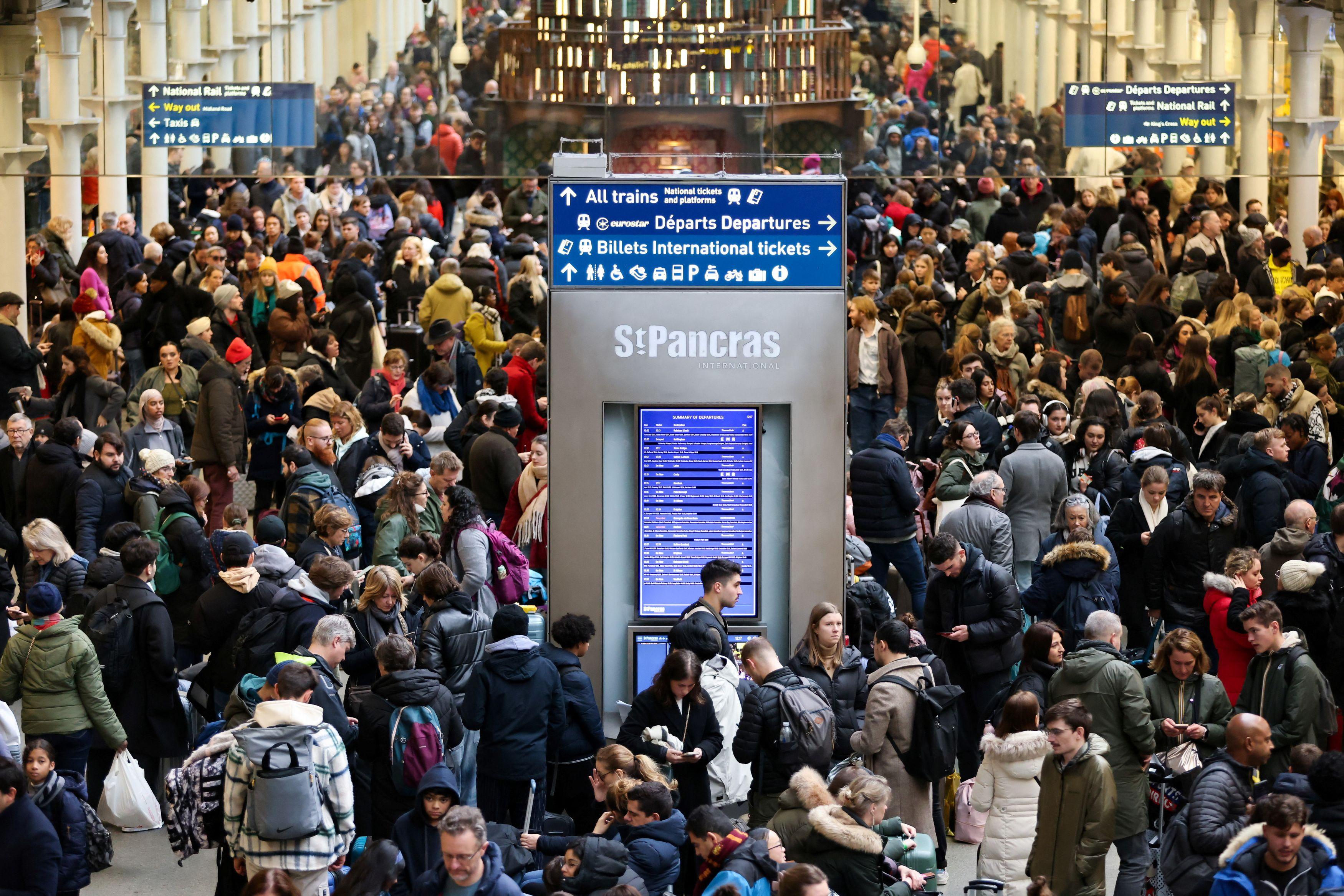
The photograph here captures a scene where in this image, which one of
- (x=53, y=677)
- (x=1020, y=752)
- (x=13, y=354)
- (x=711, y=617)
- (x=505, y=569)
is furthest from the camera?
(x=13, y=354)

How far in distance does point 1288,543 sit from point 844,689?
2.95m

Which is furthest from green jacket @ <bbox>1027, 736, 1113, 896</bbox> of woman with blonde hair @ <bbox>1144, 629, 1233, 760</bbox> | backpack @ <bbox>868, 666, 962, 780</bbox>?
woman with blonde hair @ <bbox>1144, 629, 1233, 760</bbox>

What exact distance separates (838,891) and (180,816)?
262 cm

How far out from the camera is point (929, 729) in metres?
8.97

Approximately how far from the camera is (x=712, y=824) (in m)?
7.45

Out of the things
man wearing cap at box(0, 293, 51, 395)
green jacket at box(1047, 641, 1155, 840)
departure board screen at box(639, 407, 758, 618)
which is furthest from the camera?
man wearing cap at box(0, 293, 51, 395)

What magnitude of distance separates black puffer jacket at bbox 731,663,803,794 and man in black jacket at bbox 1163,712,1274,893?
5.43 feet

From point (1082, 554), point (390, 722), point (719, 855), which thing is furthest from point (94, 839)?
point (1082, 554)

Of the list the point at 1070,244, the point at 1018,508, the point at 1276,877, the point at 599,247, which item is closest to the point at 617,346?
the point at 599,247

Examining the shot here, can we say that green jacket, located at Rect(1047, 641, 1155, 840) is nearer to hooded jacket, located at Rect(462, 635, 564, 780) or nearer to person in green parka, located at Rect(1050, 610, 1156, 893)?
person in green parka, located at Rect(1050, 610, 1156, 893)

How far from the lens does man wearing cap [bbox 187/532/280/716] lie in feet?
32.6

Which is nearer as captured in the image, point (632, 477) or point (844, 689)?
point (844, 689)

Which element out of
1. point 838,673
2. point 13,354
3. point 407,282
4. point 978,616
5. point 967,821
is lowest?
point 967,821

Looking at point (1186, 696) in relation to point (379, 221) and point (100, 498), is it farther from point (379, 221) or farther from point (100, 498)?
point (379, 221)
